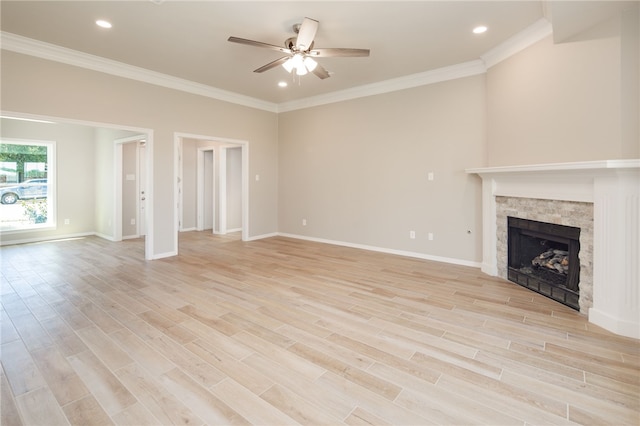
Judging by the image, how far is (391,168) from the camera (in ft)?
17.7

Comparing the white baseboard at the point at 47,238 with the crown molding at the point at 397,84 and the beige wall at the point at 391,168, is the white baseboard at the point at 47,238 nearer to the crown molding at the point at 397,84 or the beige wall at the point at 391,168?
the beige wall at the point at 391,168

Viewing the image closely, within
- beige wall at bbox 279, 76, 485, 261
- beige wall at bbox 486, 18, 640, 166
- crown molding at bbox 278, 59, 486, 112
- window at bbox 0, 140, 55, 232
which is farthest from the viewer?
window at bbox 0, 140, 55, 232

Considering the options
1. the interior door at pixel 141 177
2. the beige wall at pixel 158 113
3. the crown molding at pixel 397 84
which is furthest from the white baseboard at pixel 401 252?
the interior door at pixel 141 177

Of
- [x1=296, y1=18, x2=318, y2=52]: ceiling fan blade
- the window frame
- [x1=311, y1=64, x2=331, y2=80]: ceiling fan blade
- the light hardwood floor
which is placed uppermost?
[x1=296, y1=18, x2=318, y2=52]: ceiling fan blade

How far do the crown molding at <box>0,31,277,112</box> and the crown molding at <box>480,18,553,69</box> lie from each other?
4.34 metres

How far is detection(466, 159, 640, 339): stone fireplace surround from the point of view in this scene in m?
2.53

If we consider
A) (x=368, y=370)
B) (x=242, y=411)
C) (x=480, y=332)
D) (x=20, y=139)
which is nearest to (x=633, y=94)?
(x=480, y=332)

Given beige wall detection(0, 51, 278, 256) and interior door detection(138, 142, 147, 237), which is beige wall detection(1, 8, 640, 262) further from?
interior door detection(138, 142, 147, 237)

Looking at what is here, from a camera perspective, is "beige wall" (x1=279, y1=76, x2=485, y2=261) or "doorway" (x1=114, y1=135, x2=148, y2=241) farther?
"doorway" (x1=114, y1=135, x2=148, y2=241)

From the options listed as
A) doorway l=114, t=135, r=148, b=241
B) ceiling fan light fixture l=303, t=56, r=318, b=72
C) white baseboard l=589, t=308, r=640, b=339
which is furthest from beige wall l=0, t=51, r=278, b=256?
white baseboard l=589, t=308, r=640, b=339

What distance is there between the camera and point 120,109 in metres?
4.57

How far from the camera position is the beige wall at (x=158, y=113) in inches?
150

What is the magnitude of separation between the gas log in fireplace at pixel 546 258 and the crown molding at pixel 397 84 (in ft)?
7.39

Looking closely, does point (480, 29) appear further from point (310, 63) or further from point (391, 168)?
point (391, 168)
